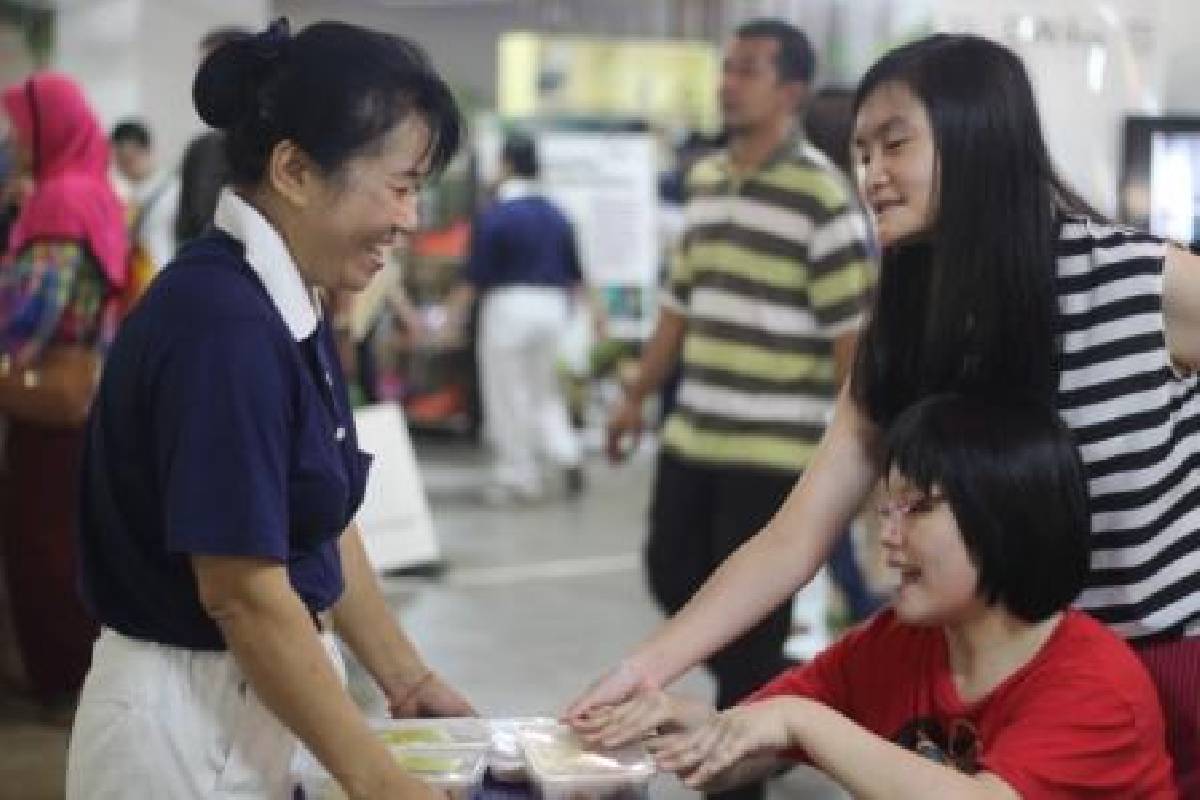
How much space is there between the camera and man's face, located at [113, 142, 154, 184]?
23.4 ft

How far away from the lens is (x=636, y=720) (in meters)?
1.89

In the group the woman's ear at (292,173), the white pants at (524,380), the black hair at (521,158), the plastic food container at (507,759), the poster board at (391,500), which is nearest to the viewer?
the woman's ear at (292,173)

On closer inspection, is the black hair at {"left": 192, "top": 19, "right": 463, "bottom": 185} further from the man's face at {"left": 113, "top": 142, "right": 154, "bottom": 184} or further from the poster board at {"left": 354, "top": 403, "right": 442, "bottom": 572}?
the man's face at {"left": 113, "top": 142, "right": 154, "bottom": 184}

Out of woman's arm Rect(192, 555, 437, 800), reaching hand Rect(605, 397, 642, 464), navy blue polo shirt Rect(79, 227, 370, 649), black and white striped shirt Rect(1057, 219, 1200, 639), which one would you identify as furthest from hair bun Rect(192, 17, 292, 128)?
reaching hand Rect(605, 397, 642, 464)

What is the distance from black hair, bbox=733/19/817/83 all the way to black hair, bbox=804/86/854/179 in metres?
0.36

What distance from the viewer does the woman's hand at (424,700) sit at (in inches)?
85.6

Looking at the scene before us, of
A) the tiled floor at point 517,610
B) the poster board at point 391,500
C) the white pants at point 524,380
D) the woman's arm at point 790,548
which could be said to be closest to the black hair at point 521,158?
the white pants at point 524,380

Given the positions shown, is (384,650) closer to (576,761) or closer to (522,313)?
(576,761)

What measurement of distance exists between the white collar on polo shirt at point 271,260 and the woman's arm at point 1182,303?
933 millimetres

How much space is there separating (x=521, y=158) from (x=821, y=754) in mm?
6613

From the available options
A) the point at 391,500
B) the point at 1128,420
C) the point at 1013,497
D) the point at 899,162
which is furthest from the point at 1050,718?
the point at 391,500

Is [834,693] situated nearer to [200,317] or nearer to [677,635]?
[677,635]

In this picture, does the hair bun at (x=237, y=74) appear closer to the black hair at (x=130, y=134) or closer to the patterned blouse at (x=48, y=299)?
the patterned blouse at (x=48, y=299)

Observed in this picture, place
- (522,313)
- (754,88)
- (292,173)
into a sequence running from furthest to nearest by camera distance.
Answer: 1. (522,313)
2. (754,88)
3. (292,173)
